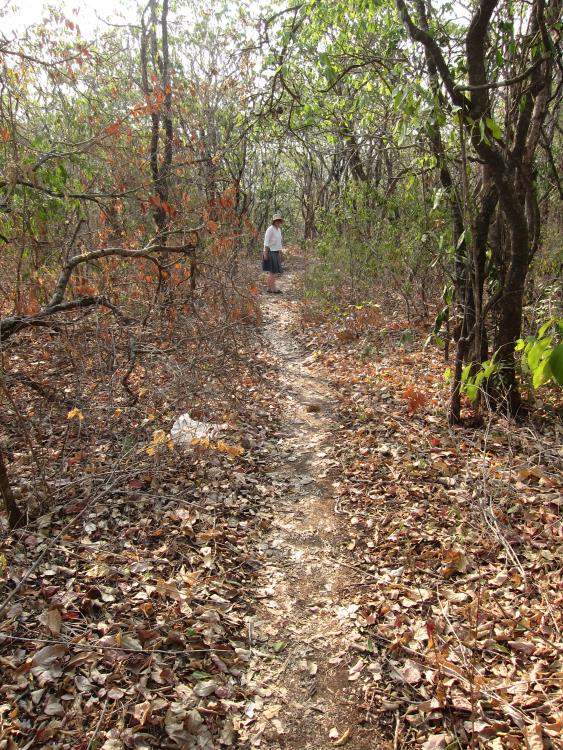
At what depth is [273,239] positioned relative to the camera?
40.0 feet

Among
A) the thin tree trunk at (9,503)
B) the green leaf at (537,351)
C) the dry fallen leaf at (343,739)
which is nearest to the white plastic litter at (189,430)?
the thin tree trunk at (9,503)

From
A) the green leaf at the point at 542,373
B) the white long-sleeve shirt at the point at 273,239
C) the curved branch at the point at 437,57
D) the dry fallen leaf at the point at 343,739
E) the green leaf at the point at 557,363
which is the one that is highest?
the curved branch at the point at 437,57

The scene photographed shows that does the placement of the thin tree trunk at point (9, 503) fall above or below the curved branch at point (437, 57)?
below

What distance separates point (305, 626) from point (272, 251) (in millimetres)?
10245

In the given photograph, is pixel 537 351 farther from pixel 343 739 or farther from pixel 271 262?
pixel 271 262

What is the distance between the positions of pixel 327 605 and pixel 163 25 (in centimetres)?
A: 887

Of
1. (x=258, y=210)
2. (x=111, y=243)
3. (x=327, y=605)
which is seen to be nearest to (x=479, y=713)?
(x=327, y=605)

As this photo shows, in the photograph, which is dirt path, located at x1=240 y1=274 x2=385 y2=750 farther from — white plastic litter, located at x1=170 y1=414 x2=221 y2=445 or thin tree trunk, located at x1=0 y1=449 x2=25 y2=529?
thin tree trunk, located at x1=0 y1=449 x2=25 y2=529

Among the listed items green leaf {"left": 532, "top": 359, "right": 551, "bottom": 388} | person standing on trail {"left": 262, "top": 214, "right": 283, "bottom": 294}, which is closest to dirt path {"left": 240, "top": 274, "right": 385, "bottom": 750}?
green leaf {"left": 532, "top": 359, "right": 551, "bottom": 388}

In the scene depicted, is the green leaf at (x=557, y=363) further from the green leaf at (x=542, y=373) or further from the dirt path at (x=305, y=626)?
the dirt path at (x=305, y=626)

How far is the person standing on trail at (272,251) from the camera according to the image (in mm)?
12094

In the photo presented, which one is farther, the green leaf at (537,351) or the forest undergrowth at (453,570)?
the forest undergrowth at (453,570)

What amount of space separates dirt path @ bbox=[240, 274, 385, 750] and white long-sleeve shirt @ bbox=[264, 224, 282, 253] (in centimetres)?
794

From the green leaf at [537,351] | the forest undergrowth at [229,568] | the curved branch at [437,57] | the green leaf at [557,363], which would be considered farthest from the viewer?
the curved branch at [437,57]
